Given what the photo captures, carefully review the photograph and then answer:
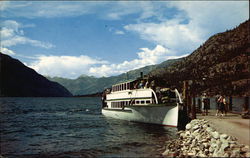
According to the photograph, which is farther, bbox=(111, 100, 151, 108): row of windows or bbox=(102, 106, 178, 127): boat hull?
bbox=(111, 100, 151, 108): row of windows

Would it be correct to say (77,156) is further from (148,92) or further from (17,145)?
(148,92)

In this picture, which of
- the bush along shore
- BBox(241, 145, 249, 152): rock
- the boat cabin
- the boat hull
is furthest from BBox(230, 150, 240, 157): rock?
the boat cabin

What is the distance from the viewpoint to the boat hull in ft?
99.5

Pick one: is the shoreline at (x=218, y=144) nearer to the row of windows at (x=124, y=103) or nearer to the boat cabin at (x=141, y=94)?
the boat cabin at (x=141, y=94)

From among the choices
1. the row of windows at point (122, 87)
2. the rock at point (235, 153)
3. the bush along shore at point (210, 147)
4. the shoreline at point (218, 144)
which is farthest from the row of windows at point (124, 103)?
the rock at point (235, 153)

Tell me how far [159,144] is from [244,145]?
9268 mm

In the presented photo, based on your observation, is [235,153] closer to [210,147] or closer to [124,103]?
[210,147]

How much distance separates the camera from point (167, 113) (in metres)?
31.0

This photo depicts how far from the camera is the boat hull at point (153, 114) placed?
3033 cm

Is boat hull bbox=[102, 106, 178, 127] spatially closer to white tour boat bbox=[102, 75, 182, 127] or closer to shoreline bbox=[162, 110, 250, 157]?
white tour boat bbox=[102, 75, 182, 127]

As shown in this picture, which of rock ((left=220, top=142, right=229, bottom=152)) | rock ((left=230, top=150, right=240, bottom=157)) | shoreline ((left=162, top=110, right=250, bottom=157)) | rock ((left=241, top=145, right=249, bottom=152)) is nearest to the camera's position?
rock ((left=230, top=150, right=240, bottom=157))

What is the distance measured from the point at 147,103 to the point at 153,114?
96.7 inches

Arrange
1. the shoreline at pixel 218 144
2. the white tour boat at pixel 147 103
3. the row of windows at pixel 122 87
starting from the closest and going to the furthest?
the shoreline at pixel 218 144, the white tour boat at pixel 147 103, the row of windows at pixel 122 87

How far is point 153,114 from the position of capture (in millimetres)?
33094
